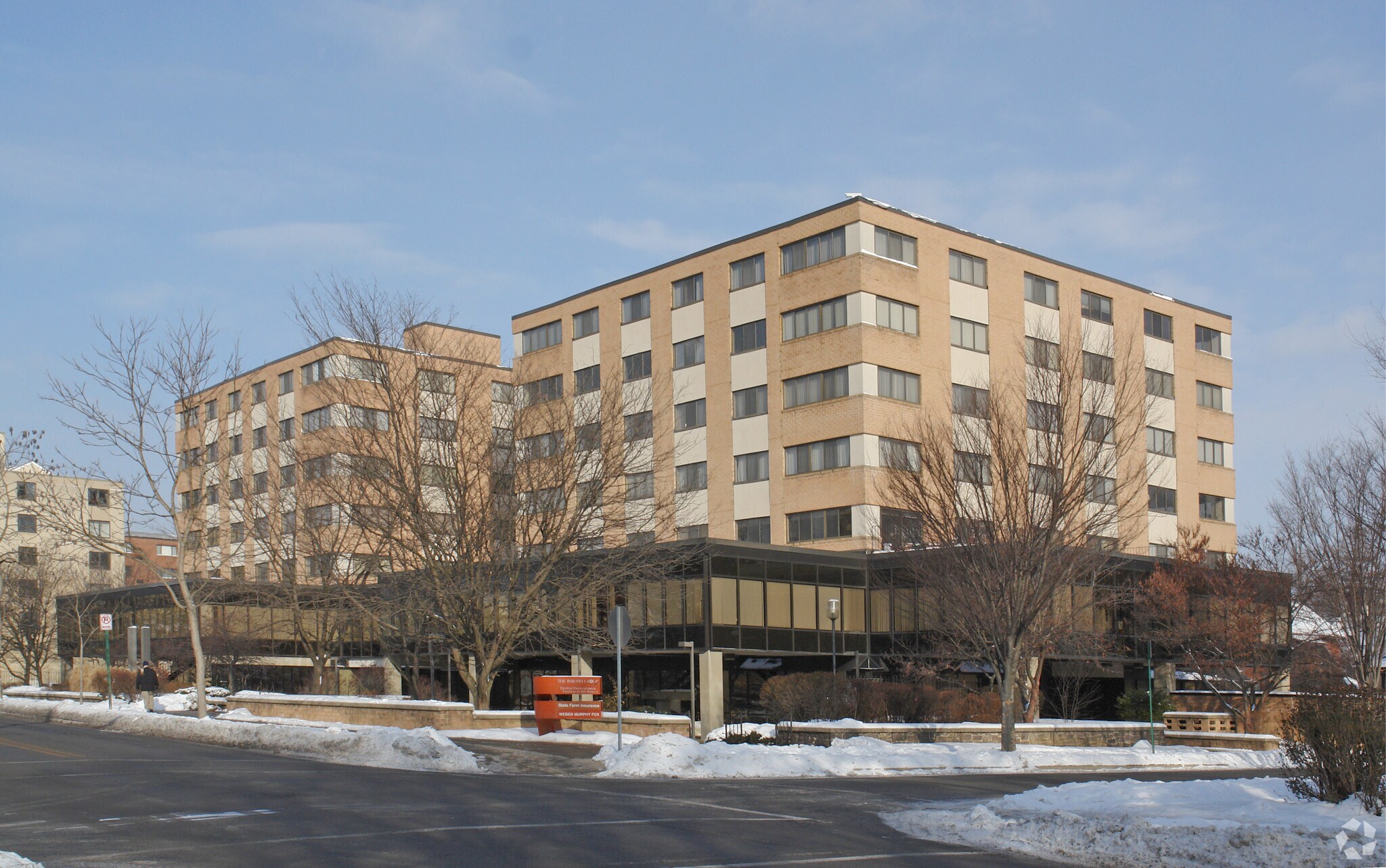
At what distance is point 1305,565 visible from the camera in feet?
119

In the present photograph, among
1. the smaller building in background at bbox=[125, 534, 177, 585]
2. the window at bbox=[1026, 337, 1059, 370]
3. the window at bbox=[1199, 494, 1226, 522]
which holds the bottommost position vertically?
the smaller building in background at bbox=[125, 534, 177, 585]

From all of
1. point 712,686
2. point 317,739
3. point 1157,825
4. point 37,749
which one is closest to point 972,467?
point 712,686

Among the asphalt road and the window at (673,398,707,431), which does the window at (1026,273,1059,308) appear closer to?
the window at (673,398,707,431)

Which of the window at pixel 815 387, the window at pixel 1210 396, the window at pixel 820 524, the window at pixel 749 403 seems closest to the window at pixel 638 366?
the window at pixel 749 403

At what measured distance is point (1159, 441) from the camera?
59.5 meters

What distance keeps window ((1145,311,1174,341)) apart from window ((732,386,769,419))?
789 inches

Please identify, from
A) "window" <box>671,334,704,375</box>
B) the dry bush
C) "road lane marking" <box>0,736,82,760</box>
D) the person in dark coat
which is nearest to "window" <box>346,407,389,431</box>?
the person in dark coat

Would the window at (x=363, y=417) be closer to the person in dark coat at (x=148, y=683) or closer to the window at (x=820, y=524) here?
the person in dark coat at (x=148, y=683)

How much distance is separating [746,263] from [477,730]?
27.7 metres

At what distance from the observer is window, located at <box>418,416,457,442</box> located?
3355 cm

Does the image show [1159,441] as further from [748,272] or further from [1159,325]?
[748,272]

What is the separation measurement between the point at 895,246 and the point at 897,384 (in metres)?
5.48

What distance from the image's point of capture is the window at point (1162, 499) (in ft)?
194

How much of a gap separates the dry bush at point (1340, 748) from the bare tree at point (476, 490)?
72.5ft
